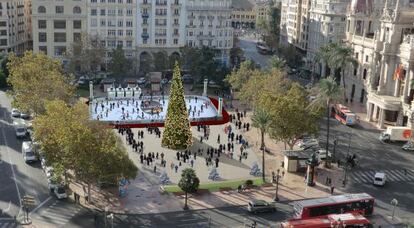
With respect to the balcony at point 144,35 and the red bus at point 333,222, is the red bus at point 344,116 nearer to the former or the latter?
the red bus at point 333,222

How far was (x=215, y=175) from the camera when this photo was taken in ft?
215

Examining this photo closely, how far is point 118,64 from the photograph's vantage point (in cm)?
11756

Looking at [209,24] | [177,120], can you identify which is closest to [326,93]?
[177,120]

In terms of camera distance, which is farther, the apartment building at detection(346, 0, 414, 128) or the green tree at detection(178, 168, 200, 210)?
the apartment building at detection(346, 0, 414, 128)

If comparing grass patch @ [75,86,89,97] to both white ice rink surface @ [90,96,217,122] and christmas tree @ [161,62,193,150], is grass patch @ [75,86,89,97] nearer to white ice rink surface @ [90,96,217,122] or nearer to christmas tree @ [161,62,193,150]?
white ice rink surface @ [90,96,217,122]

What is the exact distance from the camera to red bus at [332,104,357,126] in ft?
300

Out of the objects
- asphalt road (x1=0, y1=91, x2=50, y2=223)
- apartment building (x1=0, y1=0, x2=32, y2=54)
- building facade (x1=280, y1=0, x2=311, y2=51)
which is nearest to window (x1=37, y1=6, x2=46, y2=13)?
apartment building (x1=0, y1=0, x2=32, y2=54)

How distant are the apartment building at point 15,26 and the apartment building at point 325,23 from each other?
78214 millimetres

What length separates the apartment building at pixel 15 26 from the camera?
5172 inches

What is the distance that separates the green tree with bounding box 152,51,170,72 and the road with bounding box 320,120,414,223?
151 ft

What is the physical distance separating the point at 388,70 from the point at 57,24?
77.8 m

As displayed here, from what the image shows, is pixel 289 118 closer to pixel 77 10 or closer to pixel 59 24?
pixel 77 10

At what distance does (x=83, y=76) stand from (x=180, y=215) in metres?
74.7

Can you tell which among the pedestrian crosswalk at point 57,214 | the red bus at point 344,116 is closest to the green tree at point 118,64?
the red bus at point 344,116
